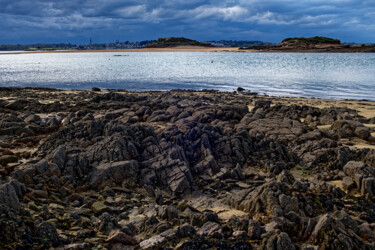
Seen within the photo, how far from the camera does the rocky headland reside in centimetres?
883

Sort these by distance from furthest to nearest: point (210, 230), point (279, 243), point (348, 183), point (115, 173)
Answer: point (348, 183) < point (115, 173) < point (210, 230) < point (279, 243)

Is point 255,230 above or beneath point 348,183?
above

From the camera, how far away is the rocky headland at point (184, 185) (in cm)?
883

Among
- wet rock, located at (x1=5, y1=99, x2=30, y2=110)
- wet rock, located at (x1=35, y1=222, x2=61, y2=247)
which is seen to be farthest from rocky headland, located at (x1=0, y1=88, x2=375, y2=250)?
wet rock, located at (x1=5, y1=99, x2=30, y2=110)

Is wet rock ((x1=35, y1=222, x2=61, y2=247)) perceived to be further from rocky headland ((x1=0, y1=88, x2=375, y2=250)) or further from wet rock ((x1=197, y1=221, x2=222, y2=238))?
wet rock ((x1=197, y1=221, x2=222, y2=238))

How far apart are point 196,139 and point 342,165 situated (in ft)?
24.2

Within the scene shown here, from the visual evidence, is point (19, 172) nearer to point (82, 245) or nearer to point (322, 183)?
point (82, 245)

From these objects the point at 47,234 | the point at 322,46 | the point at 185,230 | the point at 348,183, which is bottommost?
the point at 348,183

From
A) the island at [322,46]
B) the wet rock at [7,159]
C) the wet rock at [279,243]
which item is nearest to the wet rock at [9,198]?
the wet rock at [7,159]

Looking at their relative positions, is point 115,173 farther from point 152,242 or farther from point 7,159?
point 7,159

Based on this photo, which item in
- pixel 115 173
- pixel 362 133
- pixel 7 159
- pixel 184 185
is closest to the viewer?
pixel 184 185

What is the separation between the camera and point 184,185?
13.0m

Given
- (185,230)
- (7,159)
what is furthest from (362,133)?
(7,159)

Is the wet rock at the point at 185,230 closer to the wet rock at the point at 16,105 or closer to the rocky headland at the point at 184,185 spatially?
the rocky headland at the point at 184,185
